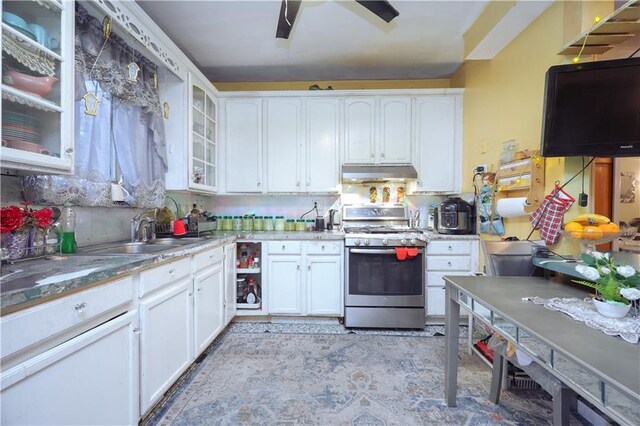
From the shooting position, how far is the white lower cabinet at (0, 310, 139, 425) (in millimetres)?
815

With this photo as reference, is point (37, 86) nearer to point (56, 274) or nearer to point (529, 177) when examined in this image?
point (56, 274)

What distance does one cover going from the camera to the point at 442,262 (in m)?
2.73

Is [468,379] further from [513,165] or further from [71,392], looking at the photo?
[71,392]

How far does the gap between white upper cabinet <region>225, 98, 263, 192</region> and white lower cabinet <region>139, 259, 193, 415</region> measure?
60.3 inches

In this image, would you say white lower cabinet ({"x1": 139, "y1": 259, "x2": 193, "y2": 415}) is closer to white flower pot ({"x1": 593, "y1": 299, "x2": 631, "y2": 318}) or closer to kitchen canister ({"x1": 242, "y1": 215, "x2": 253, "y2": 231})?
kitchen canister ({"x1": 242, "y1": 215, "x2": 253, "y2": 231})

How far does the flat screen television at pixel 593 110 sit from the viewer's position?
137 cm

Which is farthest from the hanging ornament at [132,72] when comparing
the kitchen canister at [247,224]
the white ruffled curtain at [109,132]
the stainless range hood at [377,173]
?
the stainless range hood at [377,173]

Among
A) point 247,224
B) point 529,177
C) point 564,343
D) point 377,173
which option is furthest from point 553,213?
point 247,224

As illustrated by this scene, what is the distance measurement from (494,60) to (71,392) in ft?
12.2

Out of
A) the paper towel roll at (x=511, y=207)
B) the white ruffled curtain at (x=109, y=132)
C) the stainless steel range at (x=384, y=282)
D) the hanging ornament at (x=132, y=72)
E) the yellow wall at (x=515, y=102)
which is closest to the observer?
the white ruffled curtain at (x=109, y=132)

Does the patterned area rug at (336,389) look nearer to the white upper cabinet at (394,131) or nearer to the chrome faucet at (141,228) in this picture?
the chrome faucet at (141,228)

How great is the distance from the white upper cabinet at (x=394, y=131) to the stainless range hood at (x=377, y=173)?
0.48ft

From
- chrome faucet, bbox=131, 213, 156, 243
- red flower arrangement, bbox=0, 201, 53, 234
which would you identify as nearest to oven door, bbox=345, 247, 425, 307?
chrome faucet, bbox=131, 213, 156, 243

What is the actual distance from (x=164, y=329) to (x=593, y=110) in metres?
2.80
